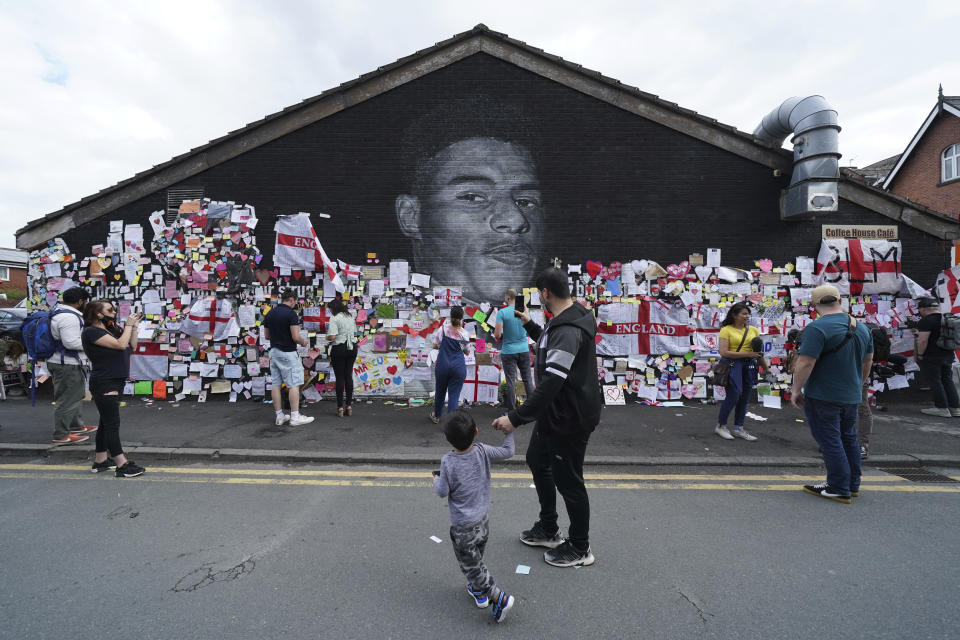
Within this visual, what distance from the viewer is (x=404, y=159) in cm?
798

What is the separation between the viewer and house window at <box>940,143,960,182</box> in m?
18.6

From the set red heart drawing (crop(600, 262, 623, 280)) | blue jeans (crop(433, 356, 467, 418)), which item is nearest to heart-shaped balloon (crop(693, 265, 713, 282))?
red heart drawing (crop(600, 262, 623, 280))

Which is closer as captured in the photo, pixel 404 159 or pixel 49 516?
pixel 49 516

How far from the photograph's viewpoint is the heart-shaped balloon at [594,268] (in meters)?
7.89

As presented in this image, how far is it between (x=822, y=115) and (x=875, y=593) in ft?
23.3

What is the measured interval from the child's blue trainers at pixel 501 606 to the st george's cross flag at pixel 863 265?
317 inches

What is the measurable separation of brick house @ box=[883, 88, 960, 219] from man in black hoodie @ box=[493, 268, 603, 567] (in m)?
23.2

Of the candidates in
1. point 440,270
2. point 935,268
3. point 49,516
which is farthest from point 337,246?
point 935,268

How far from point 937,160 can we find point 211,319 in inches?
1095

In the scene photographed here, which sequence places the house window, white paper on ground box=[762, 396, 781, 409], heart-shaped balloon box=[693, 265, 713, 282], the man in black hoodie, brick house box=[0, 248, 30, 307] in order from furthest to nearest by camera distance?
brick house box=[0, 248, 30, 307], the house window, heart-shaped balloon box=[693, 265, 713, 282], white paper on ground box=[762, 396, 781, 409], the man in black hoodie

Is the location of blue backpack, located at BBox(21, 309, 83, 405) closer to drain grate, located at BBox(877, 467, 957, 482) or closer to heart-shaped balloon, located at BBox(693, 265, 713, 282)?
heart-shaped balloon, located at BBox(693, 265, 713, 282)

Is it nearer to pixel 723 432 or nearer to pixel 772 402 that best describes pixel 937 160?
pixel 772 402

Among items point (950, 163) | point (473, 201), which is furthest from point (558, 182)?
point (950, 163)

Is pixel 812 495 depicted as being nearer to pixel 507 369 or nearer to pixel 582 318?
pixel 582 318
